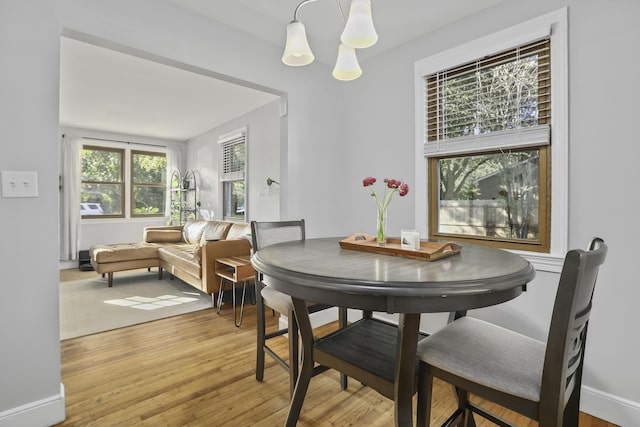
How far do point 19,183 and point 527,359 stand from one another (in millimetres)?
2323

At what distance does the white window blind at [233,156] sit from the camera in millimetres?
5051

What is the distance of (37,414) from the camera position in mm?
1603

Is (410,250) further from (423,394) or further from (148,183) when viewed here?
(148,183)

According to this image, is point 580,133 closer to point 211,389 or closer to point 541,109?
point 541,109

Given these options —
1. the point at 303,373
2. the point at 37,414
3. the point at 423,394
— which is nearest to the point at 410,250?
the point at 423,394

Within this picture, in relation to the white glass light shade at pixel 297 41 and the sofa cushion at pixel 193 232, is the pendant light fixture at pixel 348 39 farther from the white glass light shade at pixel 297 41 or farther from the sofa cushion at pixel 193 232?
the sofa cushion at pixel 193 232

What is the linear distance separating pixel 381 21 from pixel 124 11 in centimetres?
169

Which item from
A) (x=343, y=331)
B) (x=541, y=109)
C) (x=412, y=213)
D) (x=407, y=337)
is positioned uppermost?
(x=541, y=109)

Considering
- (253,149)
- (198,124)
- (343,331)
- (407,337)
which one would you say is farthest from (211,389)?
(198,124)

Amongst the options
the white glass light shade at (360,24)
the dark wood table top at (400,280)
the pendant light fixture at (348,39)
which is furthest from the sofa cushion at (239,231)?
the white glass light shade at (360,24)

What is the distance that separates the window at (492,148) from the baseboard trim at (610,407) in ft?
2.71

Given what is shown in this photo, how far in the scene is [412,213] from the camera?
262 cm

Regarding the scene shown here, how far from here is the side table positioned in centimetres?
308

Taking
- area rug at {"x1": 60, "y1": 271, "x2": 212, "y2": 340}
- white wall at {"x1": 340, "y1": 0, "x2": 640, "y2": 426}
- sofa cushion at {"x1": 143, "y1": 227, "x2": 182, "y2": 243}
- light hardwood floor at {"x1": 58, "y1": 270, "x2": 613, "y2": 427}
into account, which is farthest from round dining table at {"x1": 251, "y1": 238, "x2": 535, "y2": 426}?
sofa cushion at {"x1": 143, "y1": 227, "x2": 182, "y2": 243}
